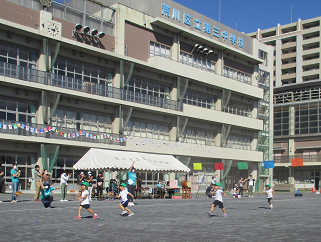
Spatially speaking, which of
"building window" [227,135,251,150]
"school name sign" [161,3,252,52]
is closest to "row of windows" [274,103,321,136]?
"building window" [227,135,251,150]

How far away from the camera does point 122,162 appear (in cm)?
2906

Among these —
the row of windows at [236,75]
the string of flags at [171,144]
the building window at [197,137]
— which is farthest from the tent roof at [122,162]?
the row of windows at [236,75]

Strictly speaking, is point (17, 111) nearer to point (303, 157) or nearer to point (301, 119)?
point (303, 157)

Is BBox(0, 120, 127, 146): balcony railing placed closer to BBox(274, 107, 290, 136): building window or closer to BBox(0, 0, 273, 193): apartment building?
BBox(0, 0, 273, 193): apartment building

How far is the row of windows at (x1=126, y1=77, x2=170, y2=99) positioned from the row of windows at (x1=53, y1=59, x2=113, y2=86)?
114 inches

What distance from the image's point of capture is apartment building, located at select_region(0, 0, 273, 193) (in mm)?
34000

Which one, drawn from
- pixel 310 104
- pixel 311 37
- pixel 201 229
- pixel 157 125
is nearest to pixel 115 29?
pixel 157 125

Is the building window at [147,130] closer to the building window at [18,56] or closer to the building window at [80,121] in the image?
the building window at [80,121]

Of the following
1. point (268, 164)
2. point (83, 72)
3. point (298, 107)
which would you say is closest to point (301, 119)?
point (298, 107)

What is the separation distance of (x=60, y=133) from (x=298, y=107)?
178 feet

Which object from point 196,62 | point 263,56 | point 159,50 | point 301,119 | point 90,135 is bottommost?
point 90,135

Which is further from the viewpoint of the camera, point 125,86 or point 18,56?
point 125,86

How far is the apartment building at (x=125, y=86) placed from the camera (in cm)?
3400

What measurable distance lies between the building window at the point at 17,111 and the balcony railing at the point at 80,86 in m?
2.19
